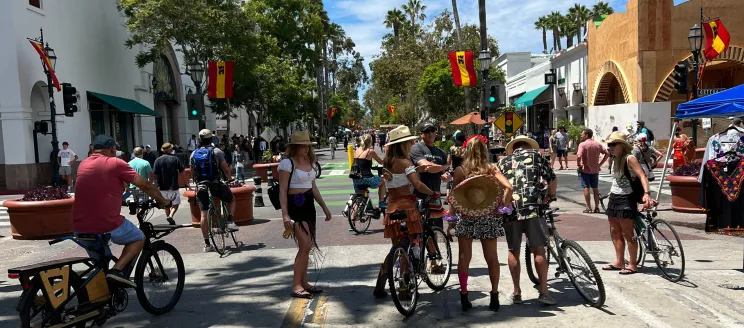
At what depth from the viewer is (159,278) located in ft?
18.6

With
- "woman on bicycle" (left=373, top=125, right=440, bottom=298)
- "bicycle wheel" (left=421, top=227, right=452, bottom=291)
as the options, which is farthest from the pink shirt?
"woman on bicycle" (left=373, top=125, right=440, bottom=298)

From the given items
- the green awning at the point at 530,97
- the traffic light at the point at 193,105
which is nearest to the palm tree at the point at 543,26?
the green awning at the point at 530,97

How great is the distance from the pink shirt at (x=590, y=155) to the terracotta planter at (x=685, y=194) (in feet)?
5.18

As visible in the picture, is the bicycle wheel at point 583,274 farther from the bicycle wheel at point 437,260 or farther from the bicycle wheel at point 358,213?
the bicycle wheel at point 358,213

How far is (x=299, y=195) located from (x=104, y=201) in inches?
70.3

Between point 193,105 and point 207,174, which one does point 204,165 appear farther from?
point 193,105

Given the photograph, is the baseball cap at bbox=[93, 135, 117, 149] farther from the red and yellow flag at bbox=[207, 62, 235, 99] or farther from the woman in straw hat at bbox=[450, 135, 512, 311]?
the red and yellow flag at bbox=[207, 62, 235, 99]

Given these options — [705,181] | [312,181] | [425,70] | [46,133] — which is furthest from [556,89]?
[312,181]

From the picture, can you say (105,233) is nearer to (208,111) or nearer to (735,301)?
(735,301)

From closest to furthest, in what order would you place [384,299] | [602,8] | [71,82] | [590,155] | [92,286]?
[92,286]
[384,299]
[590,155]
[71,82]
[602,8]

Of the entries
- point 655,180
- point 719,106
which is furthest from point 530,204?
point 655,180

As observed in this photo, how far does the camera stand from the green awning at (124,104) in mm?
24906

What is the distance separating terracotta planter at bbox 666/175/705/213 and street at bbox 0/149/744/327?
223 centimetres

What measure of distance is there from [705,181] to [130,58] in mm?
27716
